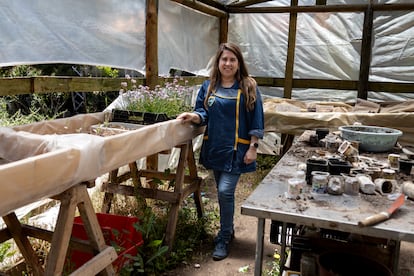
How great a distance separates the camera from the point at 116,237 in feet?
8.27

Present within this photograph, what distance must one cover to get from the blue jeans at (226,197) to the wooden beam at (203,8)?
2.23 meters

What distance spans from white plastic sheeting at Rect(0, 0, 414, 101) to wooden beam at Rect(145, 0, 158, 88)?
0.17 feet

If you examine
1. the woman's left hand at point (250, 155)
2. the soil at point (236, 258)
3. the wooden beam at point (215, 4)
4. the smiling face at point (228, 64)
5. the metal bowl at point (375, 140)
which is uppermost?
the wooden beam at point (215, 4)

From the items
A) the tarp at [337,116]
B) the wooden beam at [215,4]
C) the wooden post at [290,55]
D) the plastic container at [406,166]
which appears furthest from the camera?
the wooden post at [290,55]

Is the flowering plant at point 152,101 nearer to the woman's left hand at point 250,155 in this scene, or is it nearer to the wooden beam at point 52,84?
the wooden beam at point 52,84

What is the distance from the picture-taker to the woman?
9.27 ft

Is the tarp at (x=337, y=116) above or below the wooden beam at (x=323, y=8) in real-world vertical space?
below

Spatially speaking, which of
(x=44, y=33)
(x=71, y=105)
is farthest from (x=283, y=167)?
(x=71, y=105)

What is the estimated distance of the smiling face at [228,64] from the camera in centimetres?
281

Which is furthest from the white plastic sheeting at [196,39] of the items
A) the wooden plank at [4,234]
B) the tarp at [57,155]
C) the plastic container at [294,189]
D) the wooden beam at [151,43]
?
the plastic container at [294,189]

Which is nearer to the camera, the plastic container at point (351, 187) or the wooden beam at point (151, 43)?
the plastic container at point (351, 187)

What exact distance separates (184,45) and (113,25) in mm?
1426

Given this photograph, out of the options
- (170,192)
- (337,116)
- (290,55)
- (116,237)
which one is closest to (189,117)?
(170,192)

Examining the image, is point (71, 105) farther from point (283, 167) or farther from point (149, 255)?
point (283, 167)
